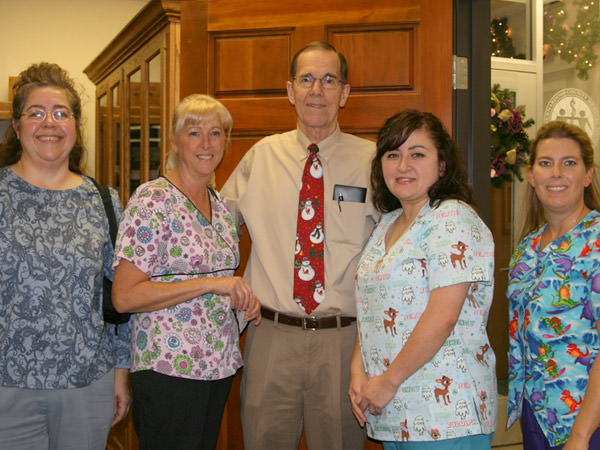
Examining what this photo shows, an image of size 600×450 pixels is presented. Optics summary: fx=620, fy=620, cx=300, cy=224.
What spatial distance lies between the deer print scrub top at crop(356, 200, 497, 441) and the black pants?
0.53 metres

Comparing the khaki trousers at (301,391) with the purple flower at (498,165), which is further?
the purple flower at (498,165)

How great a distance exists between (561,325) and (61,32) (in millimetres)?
4786

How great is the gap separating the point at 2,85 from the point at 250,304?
158 inches

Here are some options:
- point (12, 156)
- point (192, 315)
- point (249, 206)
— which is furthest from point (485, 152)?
point (12, 156)

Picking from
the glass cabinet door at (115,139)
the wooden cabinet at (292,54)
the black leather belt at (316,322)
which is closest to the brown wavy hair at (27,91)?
the wooden cabinet at (292,54)

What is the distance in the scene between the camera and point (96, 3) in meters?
5.24

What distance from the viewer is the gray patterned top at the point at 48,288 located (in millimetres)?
1730

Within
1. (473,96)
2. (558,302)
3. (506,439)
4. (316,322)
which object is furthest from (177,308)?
(506,439)

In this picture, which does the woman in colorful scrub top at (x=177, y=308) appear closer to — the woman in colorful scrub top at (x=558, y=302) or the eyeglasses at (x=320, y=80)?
the eyeglasses at (x=320, y=80)

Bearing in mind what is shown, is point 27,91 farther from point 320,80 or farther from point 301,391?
point 301,391

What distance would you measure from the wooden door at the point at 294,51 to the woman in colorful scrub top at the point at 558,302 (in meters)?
0.72

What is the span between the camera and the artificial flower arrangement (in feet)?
13.5

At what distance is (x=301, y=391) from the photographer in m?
2.23

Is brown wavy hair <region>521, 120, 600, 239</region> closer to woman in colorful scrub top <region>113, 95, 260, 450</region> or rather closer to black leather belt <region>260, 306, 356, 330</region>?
black leather belt <region>260, 306, 356, 330</region>
